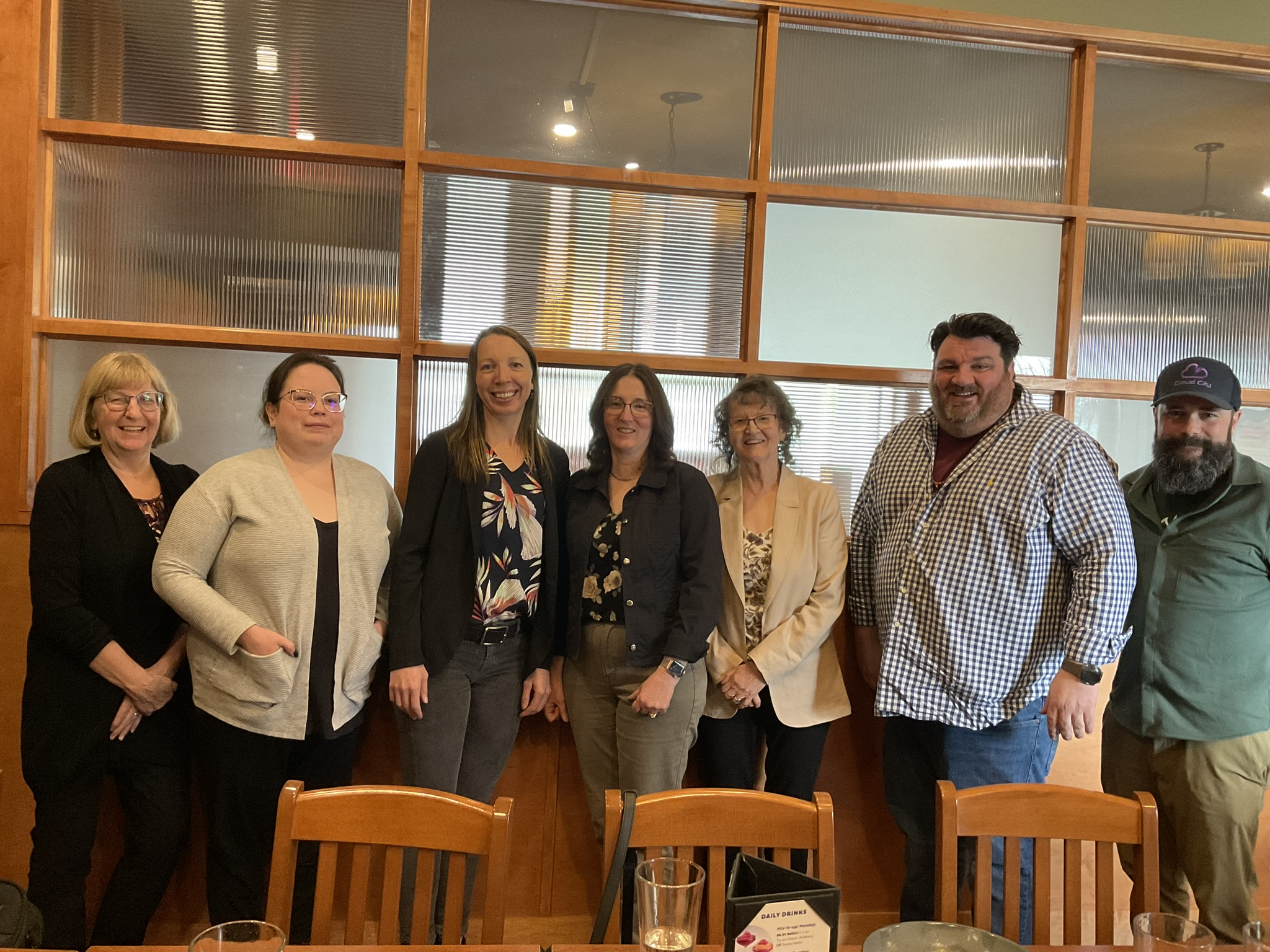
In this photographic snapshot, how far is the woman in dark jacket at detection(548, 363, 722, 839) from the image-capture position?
220cm

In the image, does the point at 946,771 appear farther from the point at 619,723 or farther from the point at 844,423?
the point at 844,423

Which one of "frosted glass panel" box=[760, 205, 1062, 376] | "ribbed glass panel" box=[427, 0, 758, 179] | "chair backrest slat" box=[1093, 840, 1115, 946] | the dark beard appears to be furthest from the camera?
"frosted glass panel" box=[760, 205, 1062, 376]

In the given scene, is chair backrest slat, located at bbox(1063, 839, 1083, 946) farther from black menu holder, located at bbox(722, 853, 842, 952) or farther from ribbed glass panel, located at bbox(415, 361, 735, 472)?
ribbed glass panel, located at bbox(415, 361, 735, 472)

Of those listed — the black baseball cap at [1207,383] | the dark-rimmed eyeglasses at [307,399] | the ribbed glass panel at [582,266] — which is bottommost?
the dark-rimmed eyeglasses at [307,399]

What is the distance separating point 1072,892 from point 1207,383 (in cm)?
137

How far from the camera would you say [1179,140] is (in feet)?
9.91

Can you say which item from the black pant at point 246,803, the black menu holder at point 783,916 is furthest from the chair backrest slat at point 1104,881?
the black pant at point 246,803

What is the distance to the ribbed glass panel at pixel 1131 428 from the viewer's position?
3.00m

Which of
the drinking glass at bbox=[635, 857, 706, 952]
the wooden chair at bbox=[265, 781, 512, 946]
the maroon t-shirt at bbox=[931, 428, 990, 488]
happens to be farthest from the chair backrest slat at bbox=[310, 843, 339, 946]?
the maroon t-shirt at bbox=[931, 428, 990, 488]

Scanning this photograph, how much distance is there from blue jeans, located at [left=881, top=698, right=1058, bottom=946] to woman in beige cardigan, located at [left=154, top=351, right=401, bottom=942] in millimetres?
1331

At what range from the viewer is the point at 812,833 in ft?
4.92

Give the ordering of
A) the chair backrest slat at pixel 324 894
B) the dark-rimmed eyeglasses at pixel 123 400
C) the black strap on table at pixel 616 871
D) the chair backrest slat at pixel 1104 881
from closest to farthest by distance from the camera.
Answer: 1. the black strap on table at pixel 616 871
2. the chair backrest slat at pixel 324 894
3. the chair backrest slat at pixel 1104 881
4. the dark-rimmed eyeglasses at pixel 123 400

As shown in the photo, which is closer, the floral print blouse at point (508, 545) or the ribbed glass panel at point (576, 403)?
the floral print blouse at point (508, 545)

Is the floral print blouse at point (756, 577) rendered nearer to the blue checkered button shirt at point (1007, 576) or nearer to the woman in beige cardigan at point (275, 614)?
the blue checkered button shirt at point (1007, 576)
